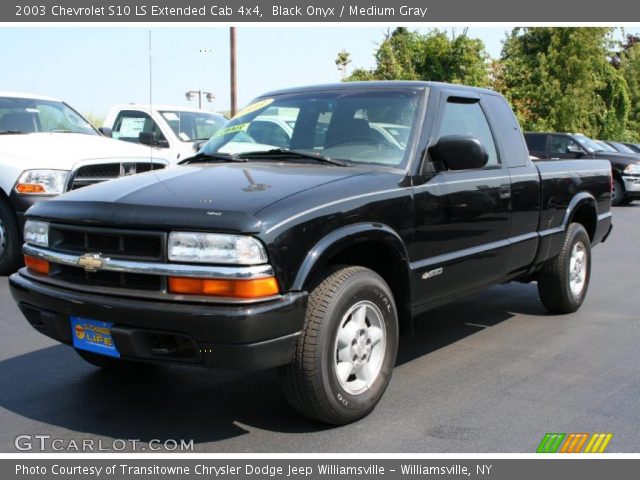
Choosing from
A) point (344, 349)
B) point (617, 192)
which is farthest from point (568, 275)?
point (617, 192)

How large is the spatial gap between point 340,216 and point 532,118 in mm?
26426

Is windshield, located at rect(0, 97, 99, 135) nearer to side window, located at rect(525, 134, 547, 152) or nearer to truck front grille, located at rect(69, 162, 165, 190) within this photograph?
truck front grille, located at rect(69, 162, 165, 190)

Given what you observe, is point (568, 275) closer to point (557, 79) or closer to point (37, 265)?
point (37, 265)

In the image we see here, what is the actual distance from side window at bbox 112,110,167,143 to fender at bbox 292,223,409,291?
8.75m

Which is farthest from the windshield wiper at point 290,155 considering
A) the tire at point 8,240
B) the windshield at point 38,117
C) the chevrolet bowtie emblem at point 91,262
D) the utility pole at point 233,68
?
the utility pole at point 233,68

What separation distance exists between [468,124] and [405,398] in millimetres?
2013

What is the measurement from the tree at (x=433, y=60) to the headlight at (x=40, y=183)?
16714mm

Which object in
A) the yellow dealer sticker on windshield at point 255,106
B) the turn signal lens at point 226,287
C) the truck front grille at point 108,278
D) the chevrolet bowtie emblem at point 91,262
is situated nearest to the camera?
the turn signal lens at point 226,287

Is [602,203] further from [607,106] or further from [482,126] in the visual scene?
[607,106]

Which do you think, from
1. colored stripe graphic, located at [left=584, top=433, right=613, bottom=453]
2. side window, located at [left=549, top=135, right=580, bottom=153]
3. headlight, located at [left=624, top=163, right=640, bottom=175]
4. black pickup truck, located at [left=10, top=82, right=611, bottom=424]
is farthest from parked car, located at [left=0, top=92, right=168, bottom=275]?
headlight, located at [left=624, top=163, right=640, bottom=175]

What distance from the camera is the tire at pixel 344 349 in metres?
3.47

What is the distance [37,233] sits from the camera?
3918mm
